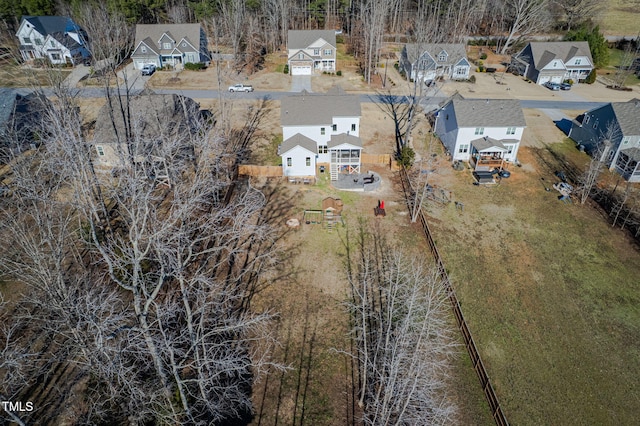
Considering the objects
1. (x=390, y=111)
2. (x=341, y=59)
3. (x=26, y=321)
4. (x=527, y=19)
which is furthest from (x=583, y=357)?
(x=527, y=19)

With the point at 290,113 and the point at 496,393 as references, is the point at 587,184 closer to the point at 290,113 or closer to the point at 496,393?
the point at 496,393

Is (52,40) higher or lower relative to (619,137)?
higher

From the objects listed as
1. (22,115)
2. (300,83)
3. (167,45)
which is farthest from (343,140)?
(167,45)

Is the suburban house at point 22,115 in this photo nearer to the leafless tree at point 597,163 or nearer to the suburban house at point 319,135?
A: the suburban house at point 319,135

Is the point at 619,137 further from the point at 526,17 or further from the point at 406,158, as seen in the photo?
the point at 526,17

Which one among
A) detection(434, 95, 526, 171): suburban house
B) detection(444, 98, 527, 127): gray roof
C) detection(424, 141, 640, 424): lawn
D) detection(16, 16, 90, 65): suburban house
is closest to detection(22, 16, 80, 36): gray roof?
detection(16, 16, 90, 65): suburban house

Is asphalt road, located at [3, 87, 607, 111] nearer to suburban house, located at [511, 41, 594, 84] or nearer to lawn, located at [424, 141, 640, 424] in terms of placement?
suburban house, located at [511, 41, 594, 84]

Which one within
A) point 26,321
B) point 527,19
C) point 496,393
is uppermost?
point 527,19

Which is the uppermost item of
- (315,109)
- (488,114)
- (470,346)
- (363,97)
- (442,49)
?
(442,49)
